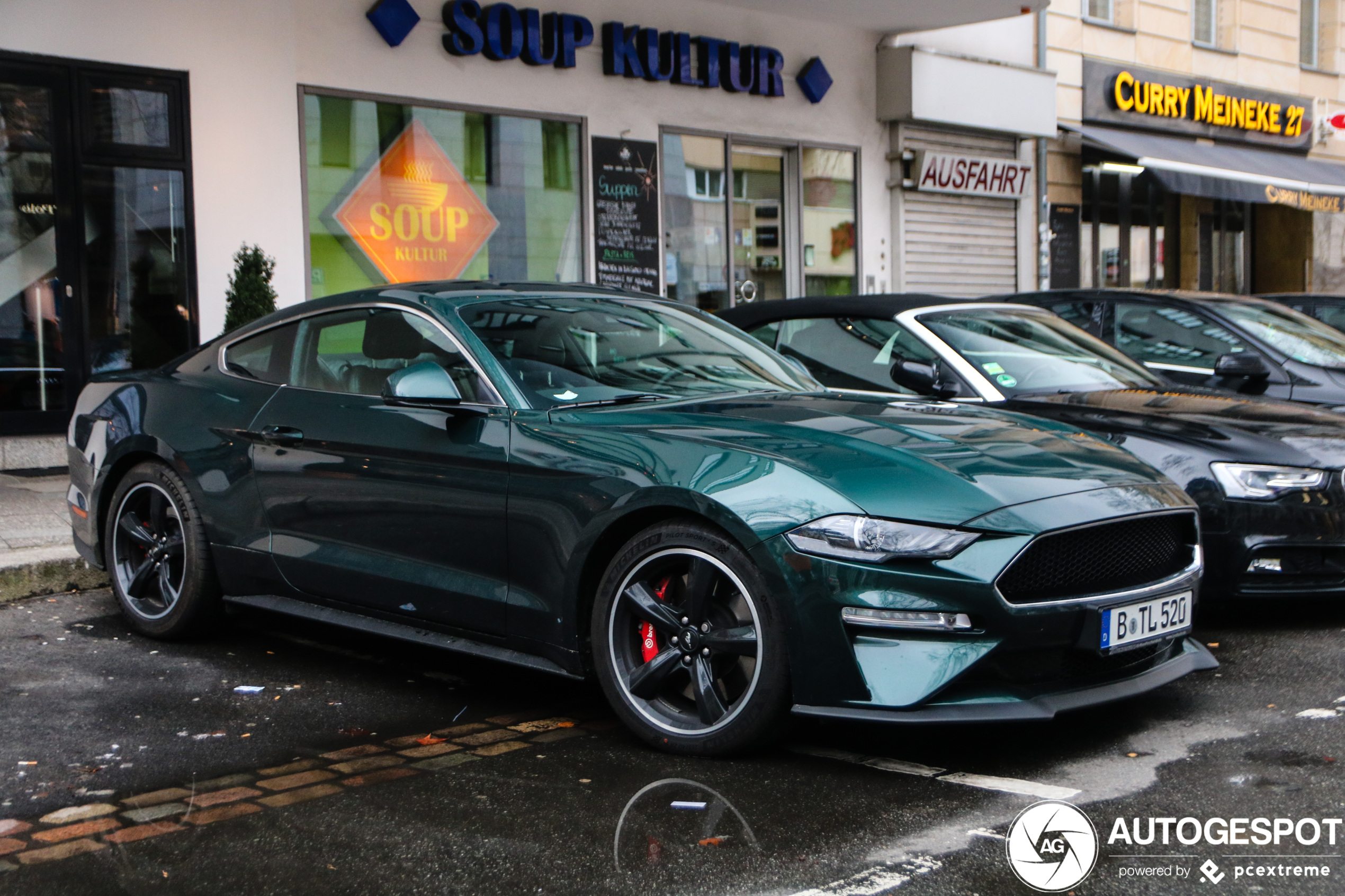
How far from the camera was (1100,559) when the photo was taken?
3.94 m

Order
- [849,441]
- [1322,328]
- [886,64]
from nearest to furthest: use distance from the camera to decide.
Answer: [849,441], [1322,328], [886,64]

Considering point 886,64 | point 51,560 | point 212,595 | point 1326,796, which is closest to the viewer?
point 1326,796

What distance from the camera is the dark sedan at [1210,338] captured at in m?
7.85

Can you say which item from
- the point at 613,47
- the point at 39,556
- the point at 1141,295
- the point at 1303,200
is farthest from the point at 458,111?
the point at 1303,200

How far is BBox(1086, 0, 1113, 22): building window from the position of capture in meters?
19.8

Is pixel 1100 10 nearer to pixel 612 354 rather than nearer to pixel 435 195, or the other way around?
pixel 435 195

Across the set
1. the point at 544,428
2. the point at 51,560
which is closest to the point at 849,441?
the point at 544,428

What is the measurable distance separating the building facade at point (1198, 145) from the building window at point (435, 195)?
27.9 feet

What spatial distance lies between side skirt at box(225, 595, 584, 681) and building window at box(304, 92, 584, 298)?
19.9ft

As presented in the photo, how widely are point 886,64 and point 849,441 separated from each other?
13.0m

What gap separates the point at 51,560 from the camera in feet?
21.9

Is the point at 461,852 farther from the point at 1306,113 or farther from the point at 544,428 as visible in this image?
the point at 1306,113

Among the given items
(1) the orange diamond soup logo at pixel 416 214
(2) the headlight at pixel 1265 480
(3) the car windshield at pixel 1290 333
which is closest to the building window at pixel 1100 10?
(1) the orange diamond soup logo at pixel 416 214

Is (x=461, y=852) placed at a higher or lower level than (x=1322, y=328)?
lower
